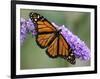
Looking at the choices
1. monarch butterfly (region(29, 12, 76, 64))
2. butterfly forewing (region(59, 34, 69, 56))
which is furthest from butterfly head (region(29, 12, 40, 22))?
butterfly forewing (region(59, 34, 69, 56))

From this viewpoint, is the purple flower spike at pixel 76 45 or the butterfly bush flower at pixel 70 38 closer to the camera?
the butterfly bush flower at pixel 70 38

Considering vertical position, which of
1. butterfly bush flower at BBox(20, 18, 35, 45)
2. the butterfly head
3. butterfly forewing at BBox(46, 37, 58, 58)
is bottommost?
butterfly forewing at BBox(46, 37, 58, 58)

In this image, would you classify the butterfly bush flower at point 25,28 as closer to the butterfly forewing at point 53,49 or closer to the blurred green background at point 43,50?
the blurred green background at point 43,50

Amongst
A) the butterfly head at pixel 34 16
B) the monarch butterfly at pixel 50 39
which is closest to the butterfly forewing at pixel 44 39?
the monarch butterfly at pixel 50 39

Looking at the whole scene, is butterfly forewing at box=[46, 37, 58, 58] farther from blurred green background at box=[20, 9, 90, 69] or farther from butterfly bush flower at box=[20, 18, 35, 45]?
butterfly bush flower at box=[20, 18, 35, 45]

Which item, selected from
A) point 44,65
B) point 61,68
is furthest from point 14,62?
point 61,68
